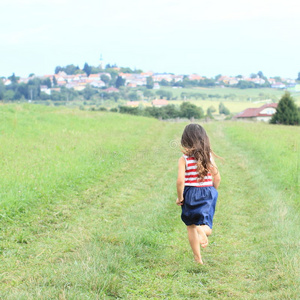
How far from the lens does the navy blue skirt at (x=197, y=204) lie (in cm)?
487

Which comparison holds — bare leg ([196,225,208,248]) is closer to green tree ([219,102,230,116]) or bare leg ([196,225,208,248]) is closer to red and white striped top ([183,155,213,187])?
red and white striped top ([183,155,213,187])

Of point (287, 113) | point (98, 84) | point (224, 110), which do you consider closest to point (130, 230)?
point (287, 113)

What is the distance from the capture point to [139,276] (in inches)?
173

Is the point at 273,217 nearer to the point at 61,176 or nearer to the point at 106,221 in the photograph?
the point at 106,221

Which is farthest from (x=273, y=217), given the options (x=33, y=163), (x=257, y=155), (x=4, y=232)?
(x=257, y=155)

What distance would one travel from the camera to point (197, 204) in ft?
16.0

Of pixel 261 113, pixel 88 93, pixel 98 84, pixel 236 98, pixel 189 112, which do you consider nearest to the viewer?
pixel 189 112

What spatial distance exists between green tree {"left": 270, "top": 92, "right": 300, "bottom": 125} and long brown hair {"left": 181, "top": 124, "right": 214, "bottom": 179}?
175ft

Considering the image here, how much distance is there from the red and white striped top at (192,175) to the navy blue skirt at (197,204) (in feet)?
0.16

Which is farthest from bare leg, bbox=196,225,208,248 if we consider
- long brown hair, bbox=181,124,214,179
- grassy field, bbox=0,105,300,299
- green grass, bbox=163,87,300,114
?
green grass, bbox=163,87,300,114

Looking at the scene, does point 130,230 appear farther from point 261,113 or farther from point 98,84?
point 98,84

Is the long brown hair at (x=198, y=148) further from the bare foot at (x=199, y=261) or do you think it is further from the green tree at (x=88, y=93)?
the green tree at (x=88, y=93)

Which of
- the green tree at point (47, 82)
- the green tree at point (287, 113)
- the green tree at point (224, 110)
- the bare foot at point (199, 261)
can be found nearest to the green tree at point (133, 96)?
the green tree at point (224, 110)

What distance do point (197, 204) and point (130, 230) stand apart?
1.27 m
